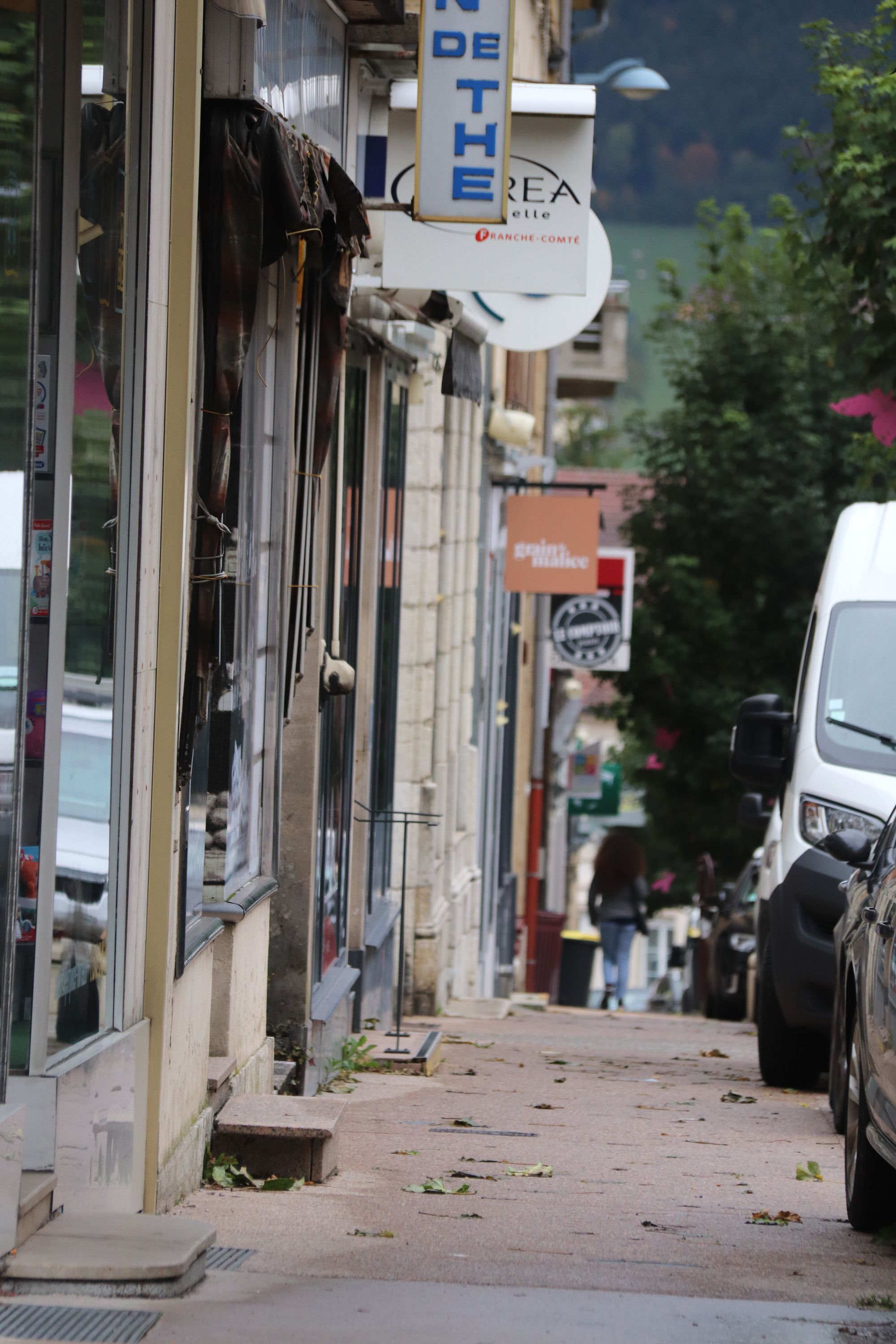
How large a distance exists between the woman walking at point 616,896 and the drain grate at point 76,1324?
16127 mm

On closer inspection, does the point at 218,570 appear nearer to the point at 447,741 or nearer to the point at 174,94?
the point at 174,94

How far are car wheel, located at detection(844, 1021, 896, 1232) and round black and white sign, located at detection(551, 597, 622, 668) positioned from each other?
1747cm

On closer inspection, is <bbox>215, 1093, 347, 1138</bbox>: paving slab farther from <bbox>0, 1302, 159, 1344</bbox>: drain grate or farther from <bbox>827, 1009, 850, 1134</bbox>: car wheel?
<bbox>0, 1302, 159, 1344</bbox>: drain grate

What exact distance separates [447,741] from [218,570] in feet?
28.7

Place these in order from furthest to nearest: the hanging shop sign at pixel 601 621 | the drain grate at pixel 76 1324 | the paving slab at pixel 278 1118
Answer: the hanging shop sign at pixel 601 621 → the paving slab at pixel 278 1118 → the drain grate at pixel 76 1324

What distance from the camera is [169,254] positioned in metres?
5.37

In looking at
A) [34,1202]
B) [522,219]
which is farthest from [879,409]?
[34,1202]

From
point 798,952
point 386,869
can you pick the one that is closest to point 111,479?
point 798,952

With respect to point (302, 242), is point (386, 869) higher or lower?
lower

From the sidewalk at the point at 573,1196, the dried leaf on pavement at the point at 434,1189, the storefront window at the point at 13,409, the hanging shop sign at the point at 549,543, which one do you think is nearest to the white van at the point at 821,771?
the sidewalk at the point at 573,1196

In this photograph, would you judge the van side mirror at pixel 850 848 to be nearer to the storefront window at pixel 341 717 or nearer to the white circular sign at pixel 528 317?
the storefront window at pixel 341 717

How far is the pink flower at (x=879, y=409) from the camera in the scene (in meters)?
11.5

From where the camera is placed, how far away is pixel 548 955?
1051 inches

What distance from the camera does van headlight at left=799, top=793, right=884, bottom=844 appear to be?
922cm
